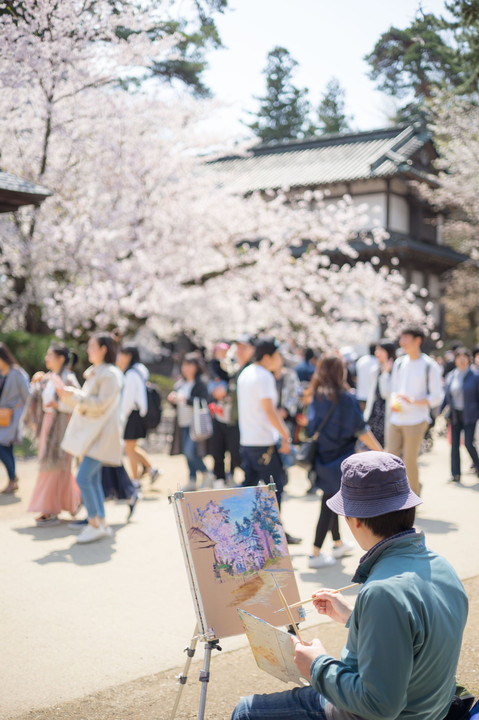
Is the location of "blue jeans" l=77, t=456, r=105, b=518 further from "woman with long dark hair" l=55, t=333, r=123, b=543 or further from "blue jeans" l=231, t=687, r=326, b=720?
"blue jeans" l=231, t=687, r=326, b=720

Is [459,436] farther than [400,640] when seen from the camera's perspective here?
Yes

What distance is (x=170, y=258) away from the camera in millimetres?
14898

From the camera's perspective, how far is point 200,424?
860 cm

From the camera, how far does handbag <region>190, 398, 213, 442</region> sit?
28.1 feet

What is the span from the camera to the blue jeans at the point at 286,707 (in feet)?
7.57

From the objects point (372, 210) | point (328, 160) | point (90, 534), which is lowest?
point (90, 534)

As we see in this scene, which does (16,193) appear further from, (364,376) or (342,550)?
(364,376)

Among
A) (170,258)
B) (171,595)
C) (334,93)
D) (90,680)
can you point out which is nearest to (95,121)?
(170,258)

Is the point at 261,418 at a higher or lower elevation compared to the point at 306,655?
higher

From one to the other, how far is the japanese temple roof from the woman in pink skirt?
59.8 inches

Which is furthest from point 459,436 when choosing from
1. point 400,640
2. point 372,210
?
point 372,210

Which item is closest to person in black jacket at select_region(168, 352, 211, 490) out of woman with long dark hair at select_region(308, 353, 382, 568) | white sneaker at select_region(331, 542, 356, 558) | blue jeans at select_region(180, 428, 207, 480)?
blue jeans at select_region(180, 428, 207, 480)

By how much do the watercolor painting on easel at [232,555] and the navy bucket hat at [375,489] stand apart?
0.97 meters

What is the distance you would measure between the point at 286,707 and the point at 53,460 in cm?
530
